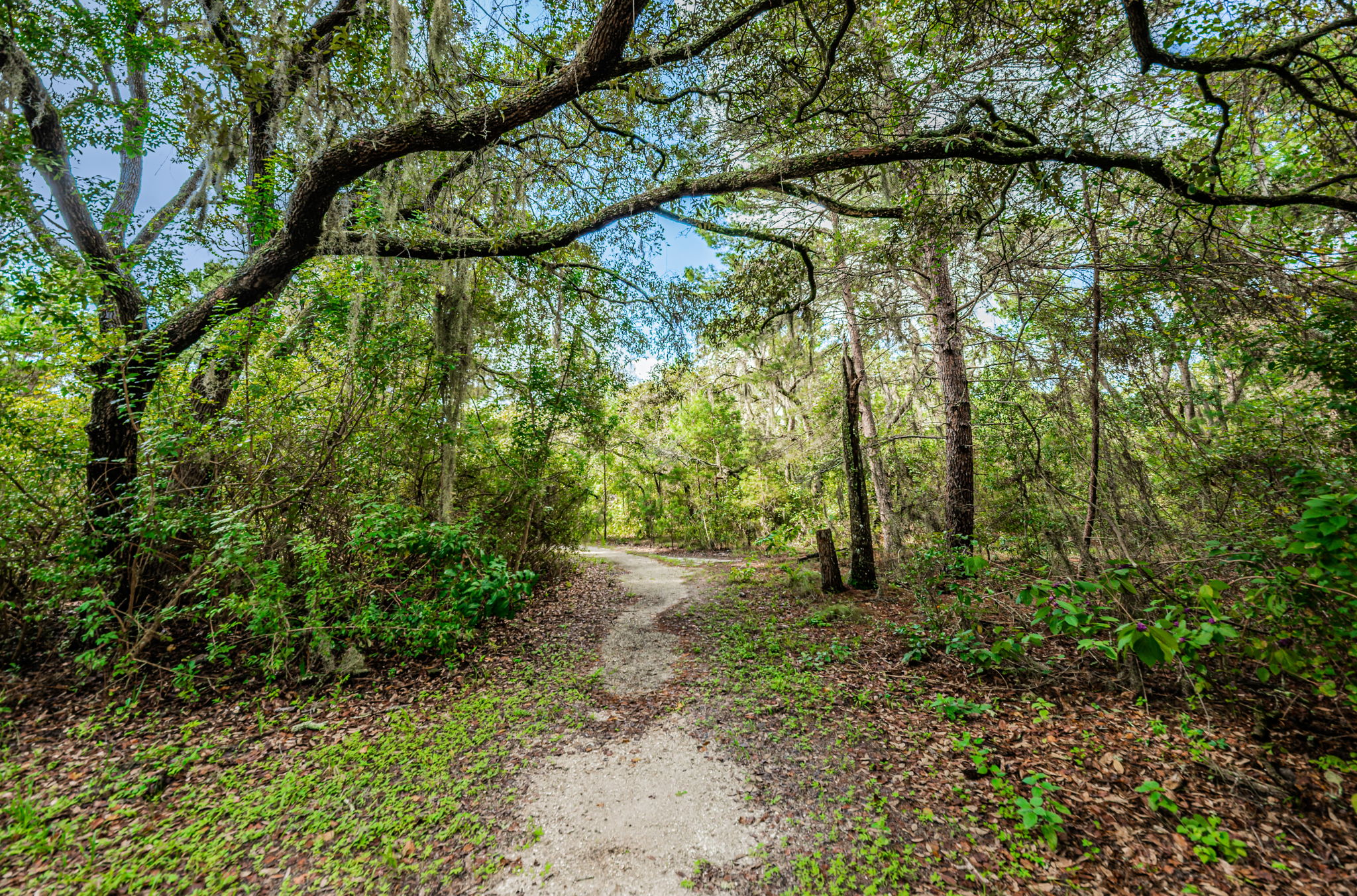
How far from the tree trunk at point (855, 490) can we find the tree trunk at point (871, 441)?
0.23 metres

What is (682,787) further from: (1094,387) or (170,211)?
(170,211)

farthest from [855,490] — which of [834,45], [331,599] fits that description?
[331,599]

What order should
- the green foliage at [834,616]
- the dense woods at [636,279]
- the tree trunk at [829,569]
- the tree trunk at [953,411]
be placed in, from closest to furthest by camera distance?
the dense woods at [636,279] < the green foliage at [834,616] < the tree trunk at [953,411] < the tree trunk at [829,569]

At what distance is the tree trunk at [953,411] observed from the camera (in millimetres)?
6770

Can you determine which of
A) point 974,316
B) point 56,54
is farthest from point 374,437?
point 974,316

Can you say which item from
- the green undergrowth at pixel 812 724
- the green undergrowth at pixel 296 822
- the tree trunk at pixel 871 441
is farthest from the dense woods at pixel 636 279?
the tree trunk at pixel 871 441

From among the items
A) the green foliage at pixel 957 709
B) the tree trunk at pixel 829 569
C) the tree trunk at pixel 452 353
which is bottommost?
the green foliage at pixel 957 709

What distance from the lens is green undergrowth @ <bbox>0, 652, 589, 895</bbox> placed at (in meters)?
2.36

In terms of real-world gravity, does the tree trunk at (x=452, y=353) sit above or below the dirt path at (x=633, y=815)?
above

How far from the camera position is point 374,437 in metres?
5.22

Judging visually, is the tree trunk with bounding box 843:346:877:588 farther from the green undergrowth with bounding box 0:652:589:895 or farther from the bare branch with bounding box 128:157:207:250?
the bare branch with bounding box 128:157:207:250

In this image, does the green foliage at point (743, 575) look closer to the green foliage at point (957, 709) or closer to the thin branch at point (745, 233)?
the green foliage at point (957, 709)

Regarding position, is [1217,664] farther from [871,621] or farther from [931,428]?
[931,428]

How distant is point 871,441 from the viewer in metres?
7.71
